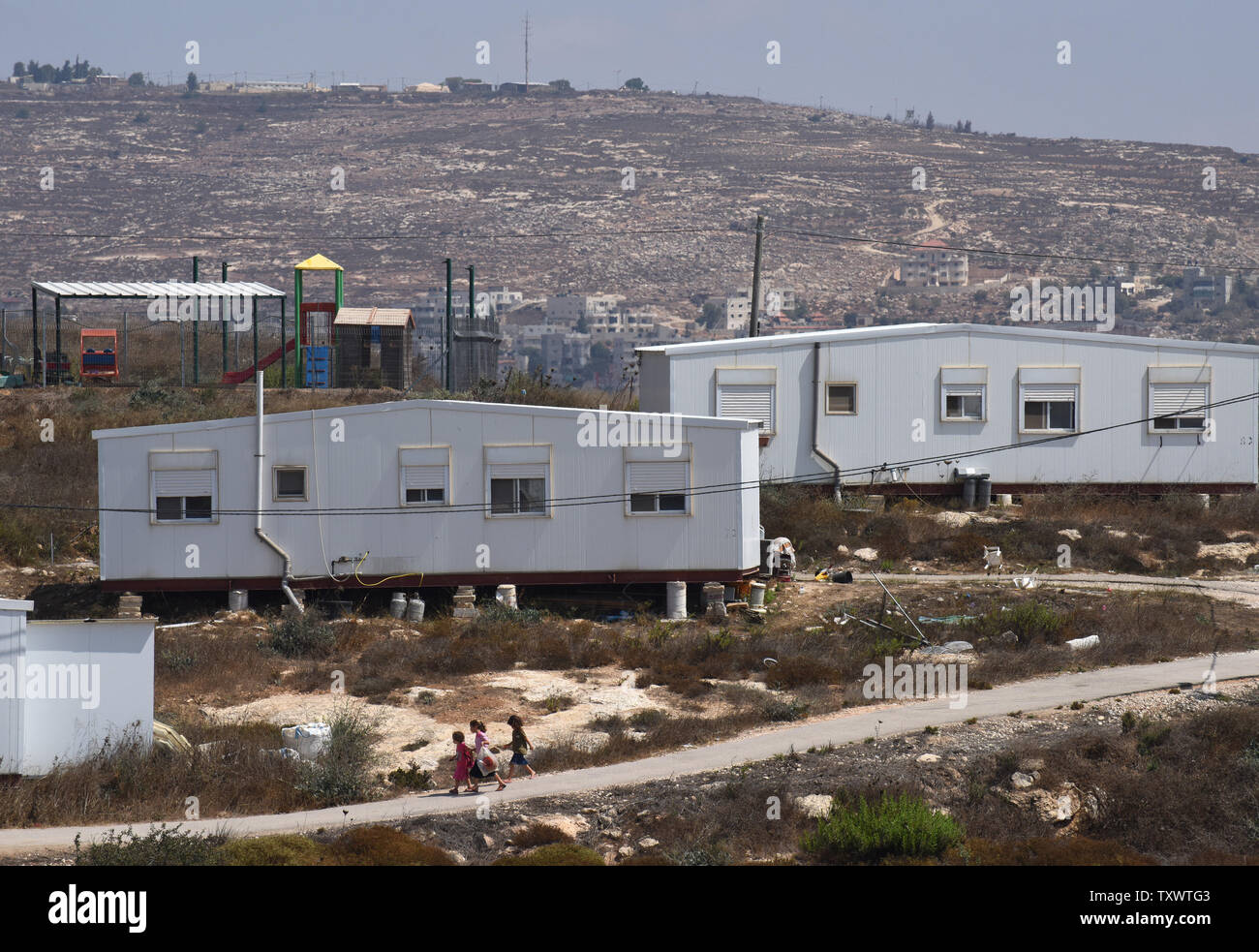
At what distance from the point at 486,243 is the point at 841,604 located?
138039 mm

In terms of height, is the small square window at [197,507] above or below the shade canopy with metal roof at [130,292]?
below

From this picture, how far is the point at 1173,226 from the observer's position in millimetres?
164125

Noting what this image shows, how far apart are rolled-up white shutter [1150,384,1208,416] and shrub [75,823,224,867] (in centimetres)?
2719

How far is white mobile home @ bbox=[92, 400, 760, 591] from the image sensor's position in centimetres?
2898

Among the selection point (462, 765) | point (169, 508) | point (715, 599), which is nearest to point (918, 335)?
point (715, 599)

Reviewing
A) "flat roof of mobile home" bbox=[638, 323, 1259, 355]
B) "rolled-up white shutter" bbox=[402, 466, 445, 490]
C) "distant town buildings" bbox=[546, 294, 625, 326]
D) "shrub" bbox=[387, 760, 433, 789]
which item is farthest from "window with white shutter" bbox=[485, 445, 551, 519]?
"distant town buildings" bbox=[546, 294, 625, 326]

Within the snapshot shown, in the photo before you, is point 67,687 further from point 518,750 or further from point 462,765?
point 518,750

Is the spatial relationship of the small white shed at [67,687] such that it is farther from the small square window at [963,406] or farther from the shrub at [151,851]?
the small square window at [963,406]

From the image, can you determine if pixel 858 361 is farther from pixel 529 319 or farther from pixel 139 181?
pixel 139 181

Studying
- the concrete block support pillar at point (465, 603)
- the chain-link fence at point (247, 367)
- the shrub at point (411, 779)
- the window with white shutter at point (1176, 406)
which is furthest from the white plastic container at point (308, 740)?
the window with white shutter at point (1176, 406)

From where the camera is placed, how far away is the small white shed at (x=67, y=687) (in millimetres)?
18578

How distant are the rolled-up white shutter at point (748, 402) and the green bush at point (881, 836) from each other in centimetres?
1893

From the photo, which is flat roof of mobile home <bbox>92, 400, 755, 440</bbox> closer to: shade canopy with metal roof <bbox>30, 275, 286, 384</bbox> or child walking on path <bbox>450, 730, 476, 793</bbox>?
shade canopy with metal roof <bbox>30, 275, 286, 384</bbox>
